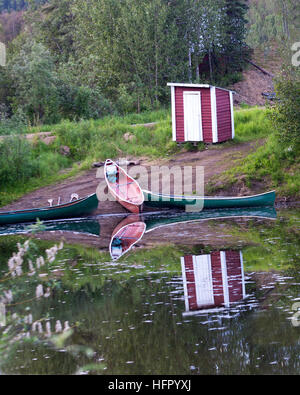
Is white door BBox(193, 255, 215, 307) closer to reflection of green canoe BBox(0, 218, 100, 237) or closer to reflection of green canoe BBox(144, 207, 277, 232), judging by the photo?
reflection of green canoe BBox(144, 207, 277, 232)

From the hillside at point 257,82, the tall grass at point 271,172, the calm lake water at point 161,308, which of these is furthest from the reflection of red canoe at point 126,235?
the hillside at point 257,82

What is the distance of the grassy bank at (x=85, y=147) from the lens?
2656cm

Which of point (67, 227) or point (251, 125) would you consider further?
point (251, 125)

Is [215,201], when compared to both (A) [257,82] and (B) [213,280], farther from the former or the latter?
(A) [257,82]

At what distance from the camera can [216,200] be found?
22.2m

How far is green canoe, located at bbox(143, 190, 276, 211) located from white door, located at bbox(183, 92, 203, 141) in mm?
6177

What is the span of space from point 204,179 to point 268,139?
3160 mm

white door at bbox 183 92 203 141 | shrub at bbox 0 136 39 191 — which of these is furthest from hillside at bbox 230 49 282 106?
shrub at bbox 0 136 39 191

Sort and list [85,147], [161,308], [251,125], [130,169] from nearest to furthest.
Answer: [161,308] < [130,169] < [251,125] < [85,147]

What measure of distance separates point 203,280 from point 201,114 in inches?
644

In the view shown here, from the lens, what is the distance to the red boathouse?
91.5ft

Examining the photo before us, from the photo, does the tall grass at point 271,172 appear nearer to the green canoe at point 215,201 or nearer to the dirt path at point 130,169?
the dirt path at point 130,169

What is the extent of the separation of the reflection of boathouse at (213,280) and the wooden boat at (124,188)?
8.09m

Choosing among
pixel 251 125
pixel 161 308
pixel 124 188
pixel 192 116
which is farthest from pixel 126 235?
pixel 251 125
